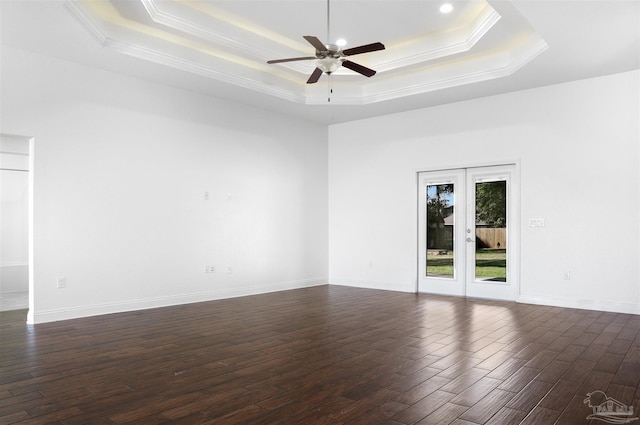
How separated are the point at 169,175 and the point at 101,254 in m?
1.45

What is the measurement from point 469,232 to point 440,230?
519 mm

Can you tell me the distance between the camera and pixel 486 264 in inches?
273

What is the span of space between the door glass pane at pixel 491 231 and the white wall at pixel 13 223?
7.83 meters

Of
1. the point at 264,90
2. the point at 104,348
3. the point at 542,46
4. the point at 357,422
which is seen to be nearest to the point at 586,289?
the point at 542,46

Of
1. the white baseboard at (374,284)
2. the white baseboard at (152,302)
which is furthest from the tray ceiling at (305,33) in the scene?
the white baseboard at (374,284)

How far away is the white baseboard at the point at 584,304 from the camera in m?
5.67

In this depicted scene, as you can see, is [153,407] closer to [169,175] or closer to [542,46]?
[169,175]

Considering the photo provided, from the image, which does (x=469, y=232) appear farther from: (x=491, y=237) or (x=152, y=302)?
(x=152, y=302)

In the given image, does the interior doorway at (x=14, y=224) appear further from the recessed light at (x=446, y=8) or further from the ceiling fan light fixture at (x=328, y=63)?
the recessed light at (x=446, y=8)

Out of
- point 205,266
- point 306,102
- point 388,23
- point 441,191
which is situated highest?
point 388,23

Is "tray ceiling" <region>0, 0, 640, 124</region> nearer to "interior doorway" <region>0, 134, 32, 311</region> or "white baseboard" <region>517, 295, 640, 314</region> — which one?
"white baseboard" <region>517, 295, 640, 314</region>

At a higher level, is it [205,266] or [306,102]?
[306,102]

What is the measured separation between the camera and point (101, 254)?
560 centimetres

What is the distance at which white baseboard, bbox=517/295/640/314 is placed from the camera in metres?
5.67
